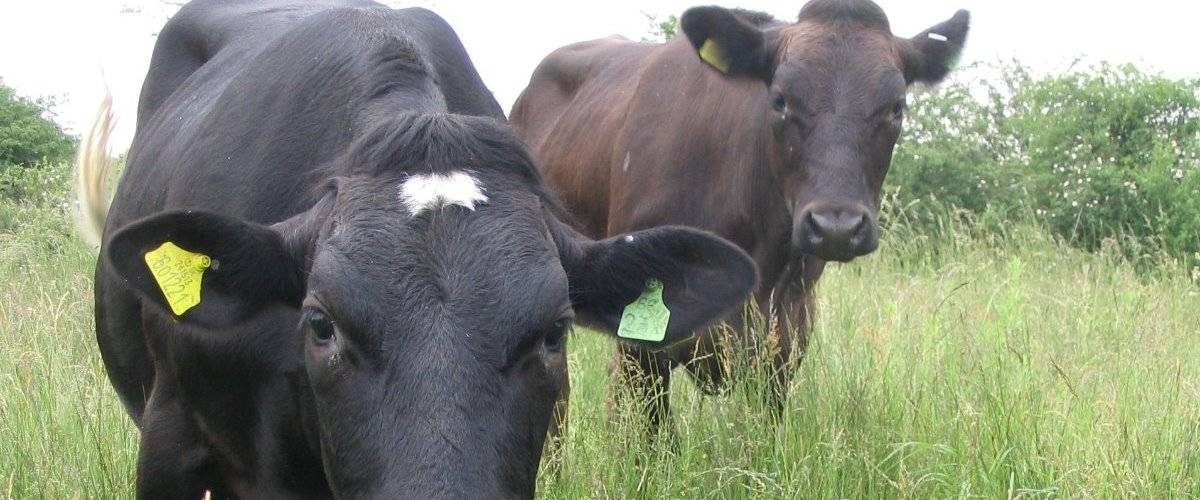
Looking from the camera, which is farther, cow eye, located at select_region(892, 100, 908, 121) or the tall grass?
cow eye, located at select_region(892, 100, 908, 121)

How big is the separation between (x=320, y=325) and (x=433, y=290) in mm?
264

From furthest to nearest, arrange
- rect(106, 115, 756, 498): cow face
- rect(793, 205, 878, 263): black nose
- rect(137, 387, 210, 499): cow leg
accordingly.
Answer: rect(793, 205, 878, 263): black nose
rect(137, 387, 210, 499): cow leg
rect(106, 115, 756, 498): cow face

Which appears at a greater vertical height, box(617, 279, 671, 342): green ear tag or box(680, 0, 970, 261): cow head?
box(617, 279, 671, 342): green ear tag

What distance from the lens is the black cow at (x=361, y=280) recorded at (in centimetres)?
254

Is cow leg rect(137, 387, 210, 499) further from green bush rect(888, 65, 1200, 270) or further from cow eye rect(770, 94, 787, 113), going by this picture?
green bush rect(888, 65, 1200, 270)

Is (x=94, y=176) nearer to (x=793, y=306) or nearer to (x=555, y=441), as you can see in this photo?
(x=555, y=441)

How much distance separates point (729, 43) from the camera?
560 centimetres

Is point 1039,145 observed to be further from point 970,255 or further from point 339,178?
point 339,178

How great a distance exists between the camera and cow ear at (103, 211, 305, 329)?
9.18ft

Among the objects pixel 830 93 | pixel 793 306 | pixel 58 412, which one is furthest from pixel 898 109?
pixel 58 412

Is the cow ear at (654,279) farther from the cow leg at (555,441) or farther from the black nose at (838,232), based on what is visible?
the black nose at (838,232)

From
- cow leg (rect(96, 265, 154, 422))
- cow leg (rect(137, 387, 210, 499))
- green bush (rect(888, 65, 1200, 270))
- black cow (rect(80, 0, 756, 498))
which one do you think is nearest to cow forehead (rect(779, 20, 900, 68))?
black cow (rect(80, 0, 756, 498))

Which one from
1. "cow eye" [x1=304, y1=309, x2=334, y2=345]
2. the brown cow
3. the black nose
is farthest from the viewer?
the brown cow

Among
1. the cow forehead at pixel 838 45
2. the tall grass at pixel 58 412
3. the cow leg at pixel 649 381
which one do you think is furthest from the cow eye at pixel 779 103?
the tall grass at pixel 58 412
